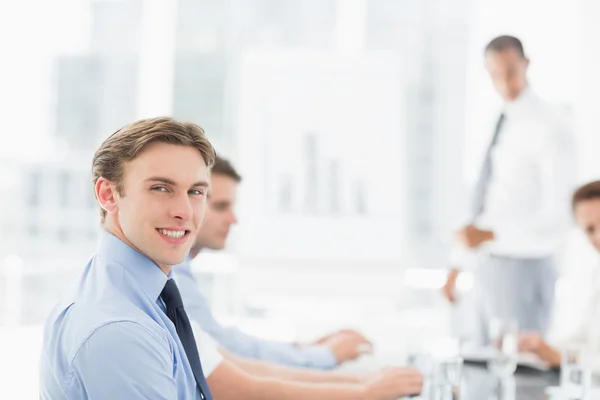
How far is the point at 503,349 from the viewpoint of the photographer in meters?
1.98

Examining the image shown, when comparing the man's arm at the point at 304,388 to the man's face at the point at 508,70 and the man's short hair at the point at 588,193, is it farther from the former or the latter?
the man's face at the point at 508,70

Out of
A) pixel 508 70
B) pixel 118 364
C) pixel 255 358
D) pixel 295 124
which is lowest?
pixel 255 358

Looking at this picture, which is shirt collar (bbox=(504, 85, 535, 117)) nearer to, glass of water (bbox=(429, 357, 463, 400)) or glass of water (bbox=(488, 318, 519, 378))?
glass of water (bbox=(488, 318, 519, 378))

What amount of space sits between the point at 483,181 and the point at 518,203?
0.20m

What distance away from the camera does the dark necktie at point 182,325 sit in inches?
57.0

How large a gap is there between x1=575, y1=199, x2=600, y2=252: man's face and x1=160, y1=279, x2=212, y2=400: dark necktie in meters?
1.71

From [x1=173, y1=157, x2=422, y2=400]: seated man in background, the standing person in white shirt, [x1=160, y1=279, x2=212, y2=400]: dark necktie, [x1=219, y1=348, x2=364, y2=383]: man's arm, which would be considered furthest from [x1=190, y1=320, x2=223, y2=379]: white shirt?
the standing person in white shirt

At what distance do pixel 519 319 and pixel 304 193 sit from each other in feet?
5.20

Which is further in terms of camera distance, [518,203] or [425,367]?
[518,203]

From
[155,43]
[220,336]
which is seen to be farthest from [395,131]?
[220,336]

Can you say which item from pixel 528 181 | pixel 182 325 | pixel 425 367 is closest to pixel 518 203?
pixel 528 181

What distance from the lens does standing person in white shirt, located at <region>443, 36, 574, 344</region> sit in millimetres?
3621

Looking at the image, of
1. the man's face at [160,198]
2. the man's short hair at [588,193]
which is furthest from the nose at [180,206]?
the man's short hair at [588,193]

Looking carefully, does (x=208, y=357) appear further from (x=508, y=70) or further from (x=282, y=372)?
(x=508, y=70)
